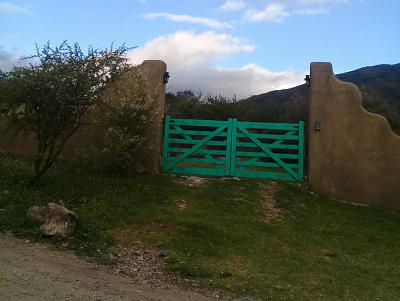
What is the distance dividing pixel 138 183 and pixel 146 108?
6.21 feet

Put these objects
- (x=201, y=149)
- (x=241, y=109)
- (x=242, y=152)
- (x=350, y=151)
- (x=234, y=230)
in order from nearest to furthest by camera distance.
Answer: (x=234, y=230), (x=350, y=151), (x=242, y=152), (x=201, y=149), (x=241, y=109)

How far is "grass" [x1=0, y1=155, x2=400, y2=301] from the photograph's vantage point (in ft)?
19.4

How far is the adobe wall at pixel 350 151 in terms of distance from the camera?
1094cm

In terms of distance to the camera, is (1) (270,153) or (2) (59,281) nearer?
(2) (59,281)

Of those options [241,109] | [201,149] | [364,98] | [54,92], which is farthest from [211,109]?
[54,92]

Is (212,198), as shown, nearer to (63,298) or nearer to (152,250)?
(152,250)

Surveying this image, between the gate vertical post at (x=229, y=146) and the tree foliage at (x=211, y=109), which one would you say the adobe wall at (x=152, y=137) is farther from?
the tree foliage at (x=211, y=109)

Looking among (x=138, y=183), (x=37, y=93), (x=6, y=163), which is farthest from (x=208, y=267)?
(x=6, y=163)

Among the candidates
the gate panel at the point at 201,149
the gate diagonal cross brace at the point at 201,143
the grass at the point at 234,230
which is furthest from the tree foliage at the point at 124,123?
the gate diagonal cross brace at the point at 201,143

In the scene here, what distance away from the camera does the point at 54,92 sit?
336 inches

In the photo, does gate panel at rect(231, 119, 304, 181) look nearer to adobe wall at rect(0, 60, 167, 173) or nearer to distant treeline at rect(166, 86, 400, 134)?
adobe wall at rect(0, 60, 167, 173)

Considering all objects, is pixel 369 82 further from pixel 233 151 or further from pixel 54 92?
pixel 54 92

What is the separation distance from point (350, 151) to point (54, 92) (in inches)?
295

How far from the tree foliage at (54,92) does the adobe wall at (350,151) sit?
17.8ft
